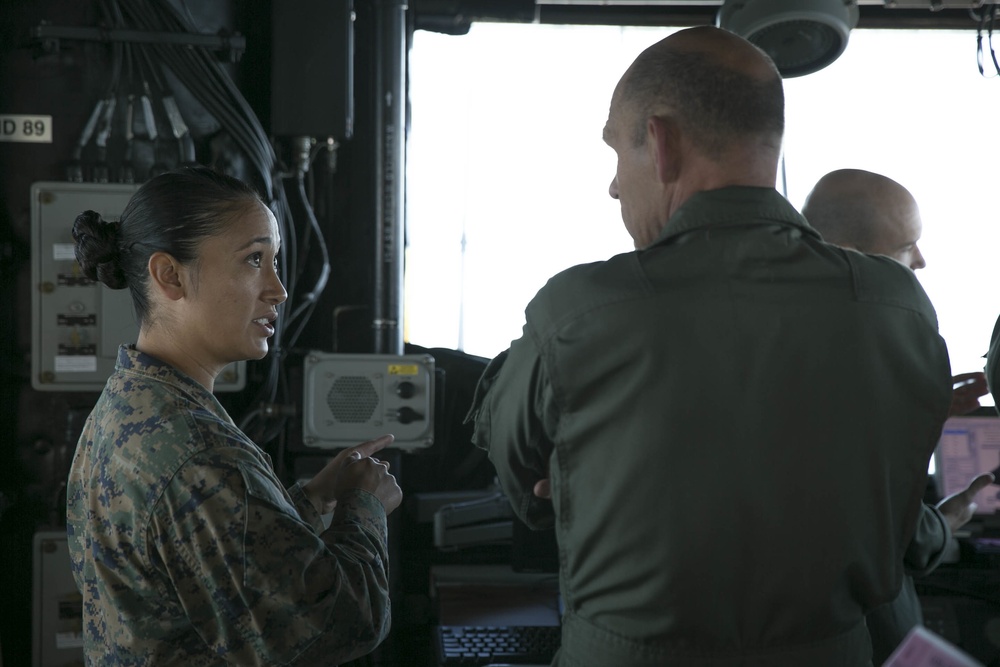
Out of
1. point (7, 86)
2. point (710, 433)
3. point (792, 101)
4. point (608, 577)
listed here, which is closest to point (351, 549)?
point (608, 577)

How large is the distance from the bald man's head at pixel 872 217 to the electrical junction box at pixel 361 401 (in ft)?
3.54

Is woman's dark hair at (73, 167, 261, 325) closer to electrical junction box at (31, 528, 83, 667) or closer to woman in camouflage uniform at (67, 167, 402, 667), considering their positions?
woman in camouflage uniform at (67, 167, 402, 667)

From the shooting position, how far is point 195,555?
1123 millimetres

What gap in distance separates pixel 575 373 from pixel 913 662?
0.54 metres

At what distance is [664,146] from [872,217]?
931 mm

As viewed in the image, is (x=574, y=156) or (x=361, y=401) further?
(x=574, y=156)

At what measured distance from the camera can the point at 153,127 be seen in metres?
2.26

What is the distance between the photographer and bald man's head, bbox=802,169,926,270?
1871mm

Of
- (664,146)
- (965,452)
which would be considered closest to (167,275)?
(664,146)

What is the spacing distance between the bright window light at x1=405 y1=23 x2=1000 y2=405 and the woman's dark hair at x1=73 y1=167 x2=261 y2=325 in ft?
4.91

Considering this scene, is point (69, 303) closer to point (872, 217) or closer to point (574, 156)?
point (574, 156)

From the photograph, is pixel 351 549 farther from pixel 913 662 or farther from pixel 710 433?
pixel 913 662

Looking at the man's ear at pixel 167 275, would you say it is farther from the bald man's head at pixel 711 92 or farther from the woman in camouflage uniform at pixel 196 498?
the bald man's head at pixel 711 92

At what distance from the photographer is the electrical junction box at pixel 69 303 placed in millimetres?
2195
